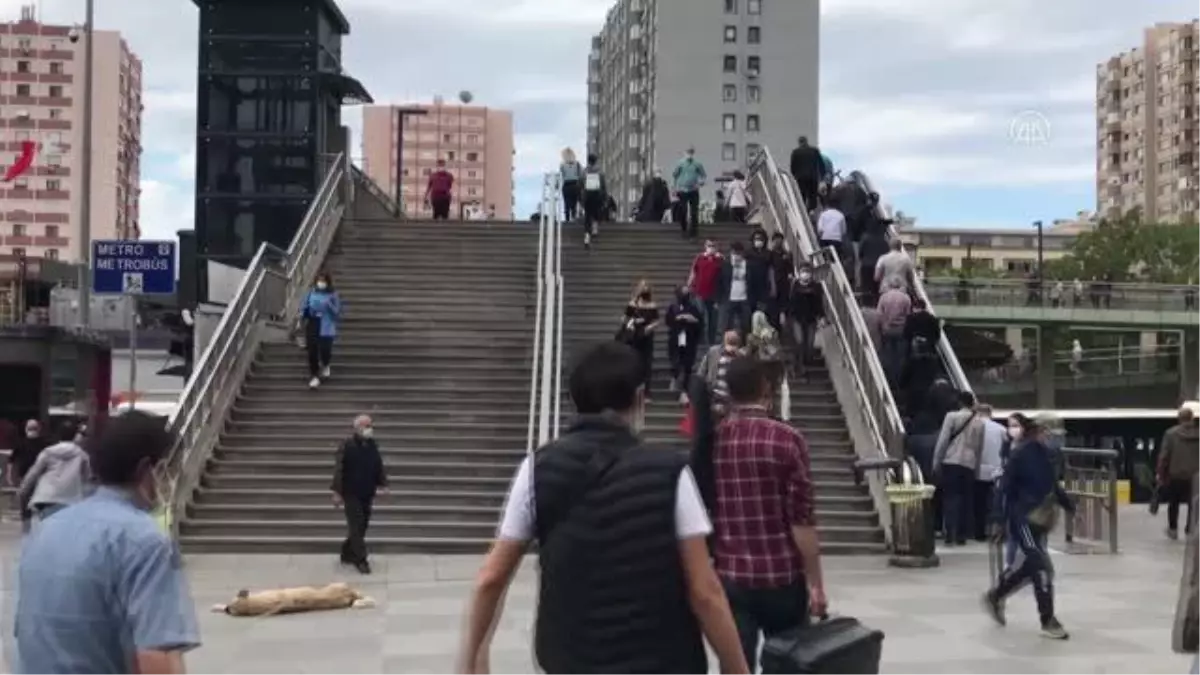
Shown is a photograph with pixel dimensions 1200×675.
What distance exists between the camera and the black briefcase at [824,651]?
5.00 meters

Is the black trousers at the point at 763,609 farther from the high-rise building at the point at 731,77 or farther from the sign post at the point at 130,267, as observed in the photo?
the high-rise building at the point at 731,77

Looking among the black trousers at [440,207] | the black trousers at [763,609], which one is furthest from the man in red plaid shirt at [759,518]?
the black trousers at [440,207]

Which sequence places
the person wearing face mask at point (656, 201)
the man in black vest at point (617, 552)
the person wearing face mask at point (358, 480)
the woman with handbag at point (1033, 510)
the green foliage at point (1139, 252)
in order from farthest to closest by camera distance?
the green foliage at point (1139, 252) → the person wearing face mask at point (656, 201) → the person wearing face mask at point (358, 480) → the woman with handbag at point (1033, 510) → the man in black vest at point (617, 552)

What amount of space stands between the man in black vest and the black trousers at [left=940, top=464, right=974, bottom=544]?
12.9m

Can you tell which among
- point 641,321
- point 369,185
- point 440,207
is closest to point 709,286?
point 641,321

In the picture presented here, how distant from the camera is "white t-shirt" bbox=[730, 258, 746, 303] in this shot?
20.9 metres

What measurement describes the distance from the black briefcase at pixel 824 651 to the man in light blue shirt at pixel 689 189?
826 inches

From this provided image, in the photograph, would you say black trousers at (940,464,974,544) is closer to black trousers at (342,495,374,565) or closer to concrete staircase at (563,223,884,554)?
concrete staircase at (563,223,884,554)

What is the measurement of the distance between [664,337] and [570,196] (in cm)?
578

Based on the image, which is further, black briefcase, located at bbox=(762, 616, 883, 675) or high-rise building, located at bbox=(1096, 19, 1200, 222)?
high-rise building, located at bbox=(1096, 19, 1200, 222)

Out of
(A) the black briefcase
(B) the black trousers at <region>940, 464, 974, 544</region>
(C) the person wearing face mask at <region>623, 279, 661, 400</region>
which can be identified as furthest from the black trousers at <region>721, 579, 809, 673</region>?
(C) the person wearing face mask at <region>623, 279, 661, 400</region>

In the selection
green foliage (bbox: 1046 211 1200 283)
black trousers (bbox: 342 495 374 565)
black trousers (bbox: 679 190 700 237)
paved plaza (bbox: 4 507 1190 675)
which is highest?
green foliage (bbox: 1046 211 1200 283)

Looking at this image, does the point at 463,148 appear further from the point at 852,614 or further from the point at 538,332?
the point at 852,614

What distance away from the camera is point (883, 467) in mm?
15266
